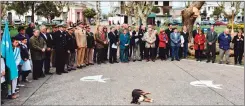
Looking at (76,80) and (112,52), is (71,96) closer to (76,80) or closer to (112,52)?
(76,80)

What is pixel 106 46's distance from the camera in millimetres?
16656

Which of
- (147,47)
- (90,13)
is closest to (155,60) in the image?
(147,47)

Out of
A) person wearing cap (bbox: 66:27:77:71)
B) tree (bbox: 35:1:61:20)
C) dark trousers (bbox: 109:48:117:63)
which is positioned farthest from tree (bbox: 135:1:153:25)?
person wearing cap (bbox: 66:27:77:71)

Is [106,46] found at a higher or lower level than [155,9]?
lower

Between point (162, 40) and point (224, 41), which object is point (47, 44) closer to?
point (162, 40)

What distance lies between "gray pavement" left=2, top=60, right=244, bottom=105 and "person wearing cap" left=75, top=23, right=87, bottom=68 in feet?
1.35

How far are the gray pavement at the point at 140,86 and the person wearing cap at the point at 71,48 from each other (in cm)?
49

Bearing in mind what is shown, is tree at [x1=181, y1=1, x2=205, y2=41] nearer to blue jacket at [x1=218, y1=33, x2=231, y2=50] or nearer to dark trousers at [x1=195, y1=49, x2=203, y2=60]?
dark trousers at [x1=195, y1=49, x2=203, y2=60]

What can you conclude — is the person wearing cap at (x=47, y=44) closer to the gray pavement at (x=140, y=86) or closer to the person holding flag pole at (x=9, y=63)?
the gray pavement at (x=140, y=86)

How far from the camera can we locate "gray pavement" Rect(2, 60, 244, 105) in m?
9.26

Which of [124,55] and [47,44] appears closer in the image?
[47,44]

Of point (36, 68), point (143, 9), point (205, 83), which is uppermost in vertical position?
point (143, 9)

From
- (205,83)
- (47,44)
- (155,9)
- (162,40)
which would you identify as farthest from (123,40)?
(155,9)

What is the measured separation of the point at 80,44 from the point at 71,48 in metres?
0.75
